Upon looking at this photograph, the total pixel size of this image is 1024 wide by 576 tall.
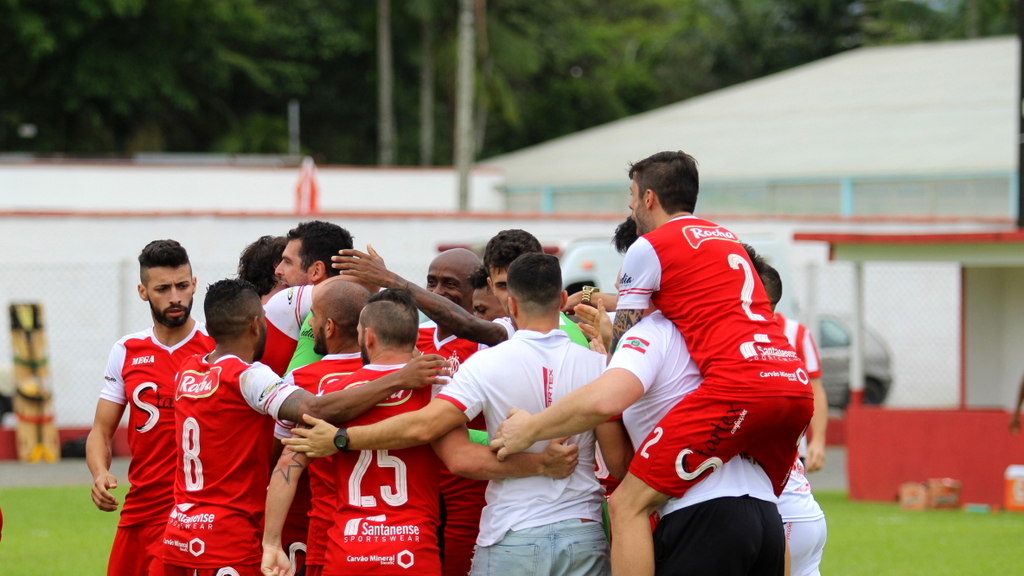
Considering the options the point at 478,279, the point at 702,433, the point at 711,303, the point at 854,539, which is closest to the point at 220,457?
the point at 478,279

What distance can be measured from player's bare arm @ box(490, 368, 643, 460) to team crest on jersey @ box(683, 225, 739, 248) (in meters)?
0.58

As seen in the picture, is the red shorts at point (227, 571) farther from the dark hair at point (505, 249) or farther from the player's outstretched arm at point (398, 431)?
the dark hair at point (505, 249)

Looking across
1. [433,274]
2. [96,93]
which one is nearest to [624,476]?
[433,274]

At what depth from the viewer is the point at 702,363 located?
430 cm

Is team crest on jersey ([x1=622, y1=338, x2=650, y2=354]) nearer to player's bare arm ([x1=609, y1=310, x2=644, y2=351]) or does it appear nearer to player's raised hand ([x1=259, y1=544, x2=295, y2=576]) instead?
player's bare arm ([x1=609, y1=310, x2=644, y2=351])

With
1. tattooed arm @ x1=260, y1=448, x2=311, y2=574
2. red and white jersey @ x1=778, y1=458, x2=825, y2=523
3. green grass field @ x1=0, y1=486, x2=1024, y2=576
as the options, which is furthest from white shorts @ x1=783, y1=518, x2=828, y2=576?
green grass field @ x1=0, y1=486, x2=1024, y2=576

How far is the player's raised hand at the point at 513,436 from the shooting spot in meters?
4.16

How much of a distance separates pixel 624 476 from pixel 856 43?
4607cm

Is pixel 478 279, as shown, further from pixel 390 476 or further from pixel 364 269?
pixel 390 476

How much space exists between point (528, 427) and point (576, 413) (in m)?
0.18

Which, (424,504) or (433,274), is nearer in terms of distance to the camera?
(424,504)

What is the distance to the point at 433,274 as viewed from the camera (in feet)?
18.2

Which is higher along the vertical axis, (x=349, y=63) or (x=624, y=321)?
(x=349, y=63)

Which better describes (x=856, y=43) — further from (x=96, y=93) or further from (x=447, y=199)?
(x=96, y=93)
